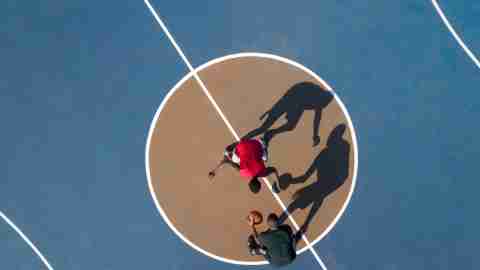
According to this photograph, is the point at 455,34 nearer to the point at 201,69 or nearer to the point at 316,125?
the point at 316,125

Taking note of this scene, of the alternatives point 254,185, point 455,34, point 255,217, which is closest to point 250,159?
point 254,185

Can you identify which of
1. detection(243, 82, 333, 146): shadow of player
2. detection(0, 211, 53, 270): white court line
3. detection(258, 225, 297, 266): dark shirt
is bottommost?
detection(258, 225, 297, 266): dark shirt

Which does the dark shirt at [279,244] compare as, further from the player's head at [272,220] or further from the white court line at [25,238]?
the white court line at [25,238]

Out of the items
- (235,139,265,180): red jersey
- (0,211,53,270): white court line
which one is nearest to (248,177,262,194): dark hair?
(235,139,265,180): red jersey

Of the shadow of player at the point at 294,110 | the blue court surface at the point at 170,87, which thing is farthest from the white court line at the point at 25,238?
the shadow of player at the point at 294,110

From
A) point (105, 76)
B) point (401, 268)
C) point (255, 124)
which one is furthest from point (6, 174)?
point (401, 268)

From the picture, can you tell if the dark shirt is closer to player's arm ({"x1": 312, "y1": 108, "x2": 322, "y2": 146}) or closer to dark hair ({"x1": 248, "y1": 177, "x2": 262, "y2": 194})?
dark hair ({"x1": 248, "y1": 177, "x2": 262, "y2": 194})

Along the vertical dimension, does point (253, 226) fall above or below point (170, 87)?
below
